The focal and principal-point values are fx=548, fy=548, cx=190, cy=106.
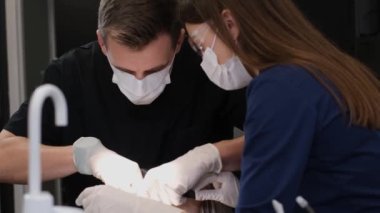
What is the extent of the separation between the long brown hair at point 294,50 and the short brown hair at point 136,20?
25 cm

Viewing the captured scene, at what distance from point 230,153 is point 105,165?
319 millimetres

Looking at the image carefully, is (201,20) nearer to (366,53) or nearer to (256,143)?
(256,143)

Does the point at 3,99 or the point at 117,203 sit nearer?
the point at 117,203

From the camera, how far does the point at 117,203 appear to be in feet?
3.53

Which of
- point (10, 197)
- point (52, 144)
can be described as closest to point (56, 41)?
point (10, 197)

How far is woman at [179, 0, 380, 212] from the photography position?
962 millimetres

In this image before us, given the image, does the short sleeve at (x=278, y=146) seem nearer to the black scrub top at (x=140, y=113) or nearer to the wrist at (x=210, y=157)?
the wrist at (x=210, y=157)

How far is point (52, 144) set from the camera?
155 centimetres

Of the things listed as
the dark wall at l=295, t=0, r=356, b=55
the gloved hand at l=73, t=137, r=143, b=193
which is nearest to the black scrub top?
the gloved hand at l=73, t=137, r=143, b=193

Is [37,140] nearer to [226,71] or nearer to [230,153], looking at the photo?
[226,71]

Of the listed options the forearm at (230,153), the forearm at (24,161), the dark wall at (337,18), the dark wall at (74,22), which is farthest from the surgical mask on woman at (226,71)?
the dark wall at (337,18)

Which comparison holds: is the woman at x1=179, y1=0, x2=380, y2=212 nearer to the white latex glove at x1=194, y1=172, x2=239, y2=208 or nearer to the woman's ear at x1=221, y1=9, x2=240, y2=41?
the woman's ear at x1=221, y1=9, x2=240, y2=41

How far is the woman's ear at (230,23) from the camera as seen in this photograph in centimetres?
112

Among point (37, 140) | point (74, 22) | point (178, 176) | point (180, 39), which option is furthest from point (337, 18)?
point (37, 140)
